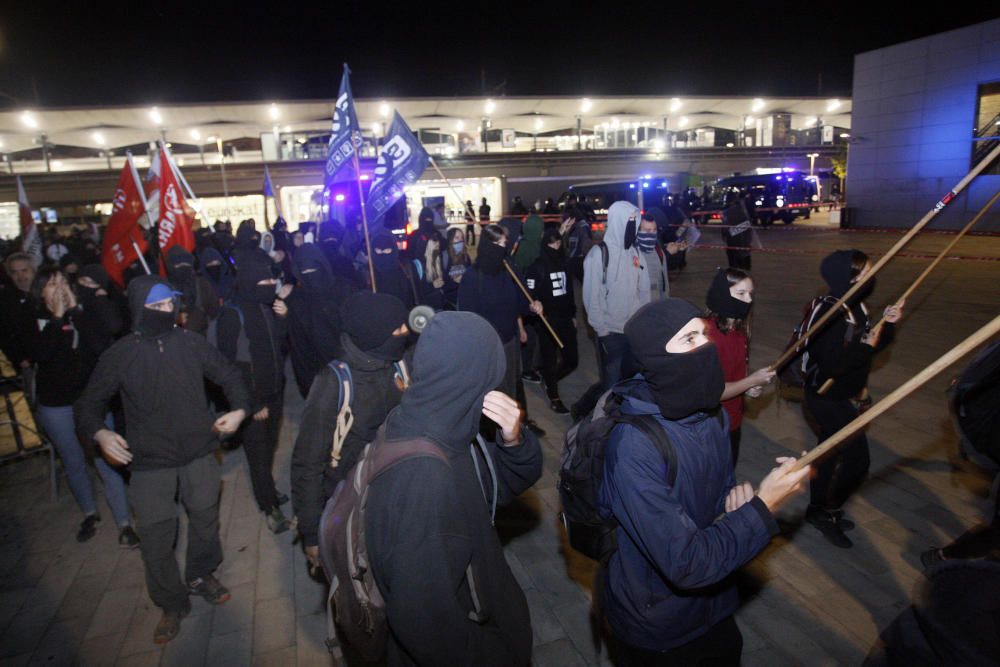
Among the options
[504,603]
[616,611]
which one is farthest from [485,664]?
[616,611]

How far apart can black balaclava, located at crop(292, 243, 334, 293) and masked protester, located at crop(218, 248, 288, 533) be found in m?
0.65

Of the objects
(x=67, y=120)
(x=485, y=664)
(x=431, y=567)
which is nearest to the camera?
(x=431, y=567)

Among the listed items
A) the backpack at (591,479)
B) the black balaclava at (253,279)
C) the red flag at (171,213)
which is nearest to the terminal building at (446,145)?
the red flag at (171,213)

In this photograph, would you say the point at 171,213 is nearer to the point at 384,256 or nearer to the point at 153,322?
the point at 384,256

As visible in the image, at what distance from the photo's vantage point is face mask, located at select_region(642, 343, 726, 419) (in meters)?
2.12

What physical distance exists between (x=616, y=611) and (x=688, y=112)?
147ft

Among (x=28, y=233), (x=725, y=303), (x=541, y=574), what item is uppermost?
(x=28, y=233)

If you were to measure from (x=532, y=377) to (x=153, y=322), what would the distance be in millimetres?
5617

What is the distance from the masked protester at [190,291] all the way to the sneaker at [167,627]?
9.77 ft

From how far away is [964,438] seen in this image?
2471 mm

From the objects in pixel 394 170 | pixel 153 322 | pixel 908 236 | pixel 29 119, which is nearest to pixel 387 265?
pixel 394 170

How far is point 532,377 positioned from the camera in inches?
336

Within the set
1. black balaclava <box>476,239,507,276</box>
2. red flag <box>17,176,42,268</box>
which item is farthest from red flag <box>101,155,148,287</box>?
black balaclava <box>476,239,507,276</box>

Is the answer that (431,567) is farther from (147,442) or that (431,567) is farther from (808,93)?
(808,93)
